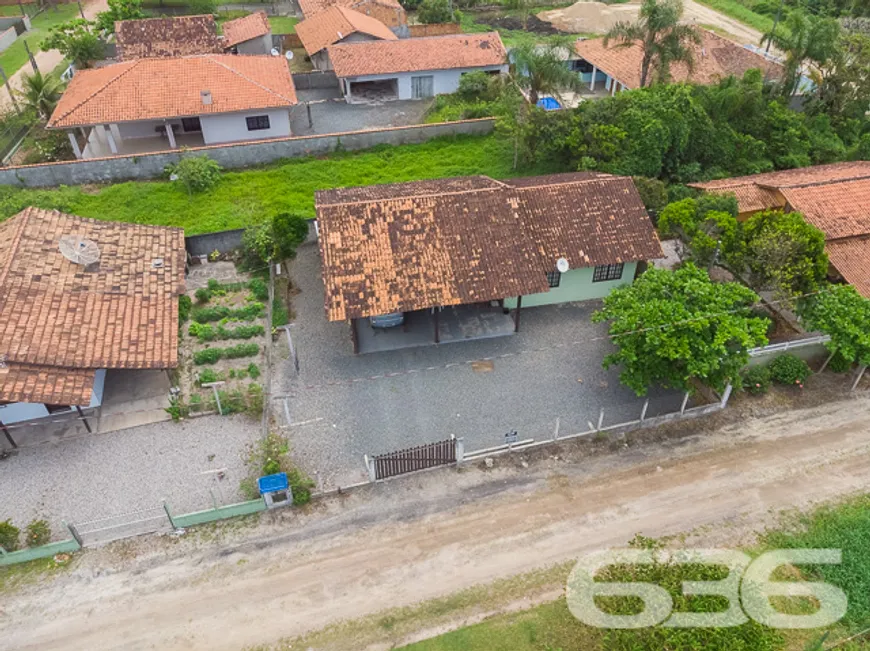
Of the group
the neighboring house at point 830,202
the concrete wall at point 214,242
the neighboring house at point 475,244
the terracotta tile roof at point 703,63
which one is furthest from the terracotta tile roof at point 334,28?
the neighboring house at point 830,202

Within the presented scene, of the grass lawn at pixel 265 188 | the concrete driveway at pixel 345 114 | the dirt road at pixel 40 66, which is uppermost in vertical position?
the dirt road at pixel 40 66

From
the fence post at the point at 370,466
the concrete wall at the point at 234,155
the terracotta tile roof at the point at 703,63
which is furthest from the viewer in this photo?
the terracotta tile roof at the point at 703,63

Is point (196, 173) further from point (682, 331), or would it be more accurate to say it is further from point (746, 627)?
point (746, 627)

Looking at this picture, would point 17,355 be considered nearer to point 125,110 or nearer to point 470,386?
point 470,386

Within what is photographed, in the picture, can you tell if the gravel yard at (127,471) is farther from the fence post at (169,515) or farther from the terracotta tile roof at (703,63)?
the terracotta tile roof at (703,63)

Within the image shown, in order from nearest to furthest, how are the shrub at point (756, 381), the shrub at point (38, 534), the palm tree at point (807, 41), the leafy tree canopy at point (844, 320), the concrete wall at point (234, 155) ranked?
the shrub at point (38, 534) < the leafy tree canopy at point (844, 320) < the shrub at point (756, 381) < the concrete wall at point (234, 155) < the palm tree at point (807, 41)

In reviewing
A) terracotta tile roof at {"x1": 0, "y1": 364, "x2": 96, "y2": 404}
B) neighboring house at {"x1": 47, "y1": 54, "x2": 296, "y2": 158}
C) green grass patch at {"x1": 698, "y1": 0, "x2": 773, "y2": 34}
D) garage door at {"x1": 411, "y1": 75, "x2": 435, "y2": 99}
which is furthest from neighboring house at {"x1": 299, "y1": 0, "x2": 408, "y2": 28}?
terracotta tile roof at {"x1": 0, "y1": 364, "x2": 96, "y2": 404}

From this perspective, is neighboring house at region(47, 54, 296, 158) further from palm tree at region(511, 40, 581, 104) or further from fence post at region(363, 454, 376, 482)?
fence post at region(363, 454, 376, 482)

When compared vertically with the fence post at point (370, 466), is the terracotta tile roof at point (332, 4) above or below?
above
